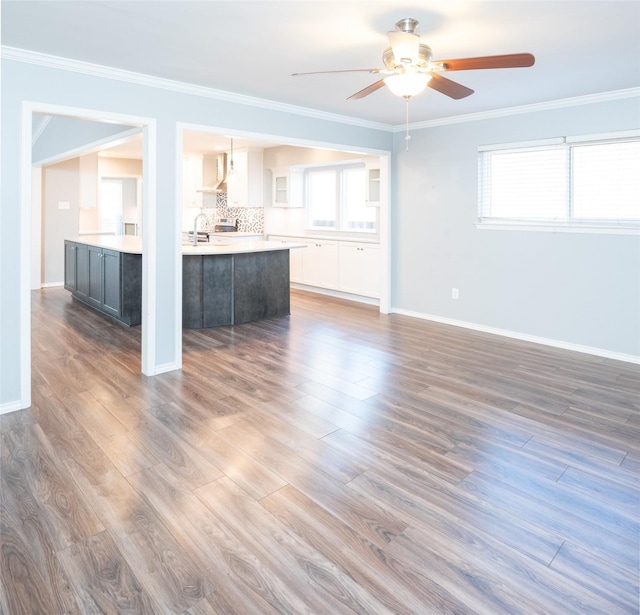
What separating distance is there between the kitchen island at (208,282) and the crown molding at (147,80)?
1.59 m

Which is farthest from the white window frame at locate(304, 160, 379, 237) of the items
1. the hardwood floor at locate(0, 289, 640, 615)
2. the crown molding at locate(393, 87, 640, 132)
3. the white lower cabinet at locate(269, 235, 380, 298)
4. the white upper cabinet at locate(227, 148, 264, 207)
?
the hardwood floor at locate(0, 289, 640, 615)

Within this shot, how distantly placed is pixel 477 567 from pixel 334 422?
141 centimetres

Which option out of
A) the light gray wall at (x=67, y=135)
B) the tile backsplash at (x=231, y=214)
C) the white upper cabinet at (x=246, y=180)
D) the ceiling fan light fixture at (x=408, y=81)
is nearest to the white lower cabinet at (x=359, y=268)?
the white upper cabinet at (x=246, y=180)

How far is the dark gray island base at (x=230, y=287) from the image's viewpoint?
18.4 ft

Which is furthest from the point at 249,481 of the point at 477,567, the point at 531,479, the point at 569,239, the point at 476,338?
the point at 569,239

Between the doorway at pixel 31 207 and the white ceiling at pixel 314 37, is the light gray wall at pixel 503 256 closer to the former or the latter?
the white ceiling at pixel 314 37

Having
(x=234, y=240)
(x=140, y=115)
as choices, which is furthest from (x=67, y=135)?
(x=140, y=115)

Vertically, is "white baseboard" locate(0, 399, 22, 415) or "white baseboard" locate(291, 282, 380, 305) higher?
"white baseboard" locate(291, 282, 380, 305)

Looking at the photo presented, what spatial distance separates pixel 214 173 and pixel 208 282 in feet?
14.9

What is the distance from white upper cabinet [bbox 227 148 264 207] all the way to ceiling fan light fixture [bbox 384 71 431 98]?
6.08 meters

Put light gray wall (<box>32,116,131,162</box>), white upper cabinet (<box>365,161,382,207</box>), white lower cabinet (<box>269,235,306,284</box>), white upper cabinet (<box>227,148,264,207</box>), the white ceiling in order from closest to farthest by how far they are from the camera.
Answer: the white ceiling
light gray wall (<box>32,116,131,162</box>)
white upper cabinet (<box>365,161,382,207</box>)
white lower cabinet (<box>269,235,306,284</box>)
white upper cabinet (<box>227,148,264,207</box>)

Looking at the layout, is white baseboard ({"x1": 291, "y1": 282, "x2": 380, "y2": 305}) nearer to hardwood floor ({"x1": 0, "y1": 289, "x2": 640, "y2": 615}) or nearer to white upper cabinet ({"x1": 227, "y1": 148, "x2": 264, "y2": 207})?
white upper cabinet ({"x1": 227, "y1": 148, "x2": 264, "y2": 207})

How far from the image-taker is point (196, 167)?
945cm

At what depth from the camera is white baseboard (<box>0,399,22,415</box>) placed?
3.27m
